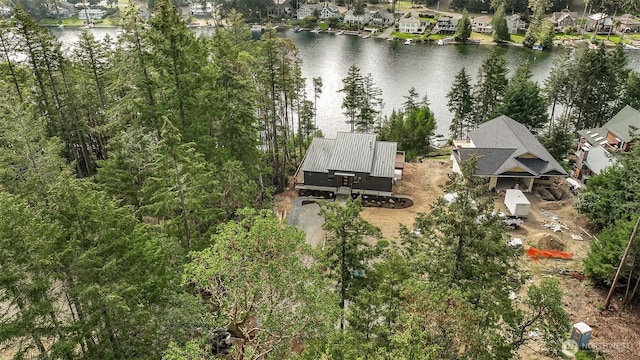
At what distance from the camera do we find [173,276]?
16.5 m

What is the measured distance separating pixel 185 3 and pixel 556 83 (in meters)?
103

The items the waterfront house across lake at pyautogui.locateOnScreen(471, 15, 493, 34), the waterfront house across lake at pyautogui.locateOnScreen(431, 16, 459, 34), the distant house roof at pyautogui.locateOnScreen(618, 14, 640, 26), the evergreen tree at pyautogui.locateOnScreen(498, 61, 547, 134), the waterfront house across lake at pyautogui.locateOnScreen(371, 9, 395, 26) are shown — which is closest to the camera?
the evergreen tree at pyautogui.locateOnScreen(498, 61, 547, 134)

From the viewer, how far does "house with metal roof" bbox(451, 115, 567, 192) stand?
109 ft

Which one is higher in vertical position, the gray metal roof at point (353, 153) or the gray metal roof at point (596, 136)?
the gray metal roof at point (353, 153)

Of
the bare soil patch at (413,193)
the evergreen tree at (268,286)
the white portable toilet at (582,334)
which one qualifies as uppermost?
the evergreen tree at (268,286)

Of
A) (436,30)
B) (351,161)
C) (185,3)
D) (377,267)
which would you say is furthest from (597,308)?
(185,3)

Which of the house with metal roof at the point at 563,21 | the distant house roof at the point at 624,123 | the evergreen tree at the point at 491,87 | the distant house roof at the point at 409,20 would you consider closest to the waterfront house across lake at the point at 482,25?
the distant house roof at the point at 409,20

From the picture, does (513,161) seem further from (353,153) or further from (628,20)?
(628,20)

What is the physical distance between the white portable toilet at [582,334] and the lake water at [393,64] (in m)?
36.8

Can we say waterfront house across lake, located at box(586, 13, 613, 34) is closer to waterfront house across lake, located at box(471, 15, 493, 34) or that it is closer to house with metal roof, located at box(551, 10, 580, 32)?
house with metal roof, located at box(551, 10, 580, 32)

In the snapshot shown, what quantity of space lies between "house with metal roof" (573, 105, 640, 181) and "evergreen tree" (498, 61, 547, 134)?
478 cm

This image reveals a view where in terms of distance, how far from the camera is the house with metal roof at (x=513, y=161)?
109ft

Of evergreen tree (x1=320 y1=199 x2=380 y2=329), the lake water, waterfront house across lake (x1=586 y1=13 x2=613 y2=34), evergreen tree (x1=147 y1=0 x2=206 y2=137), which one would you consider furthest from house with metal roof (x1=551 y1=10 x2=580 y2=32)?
evergreen tree (x1=320 y1=199 x2=380 y2=329)

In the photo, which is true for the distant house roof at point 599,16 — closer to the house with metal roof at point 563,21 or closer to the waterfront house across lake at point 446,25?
the house with metal roof at point 563,21
